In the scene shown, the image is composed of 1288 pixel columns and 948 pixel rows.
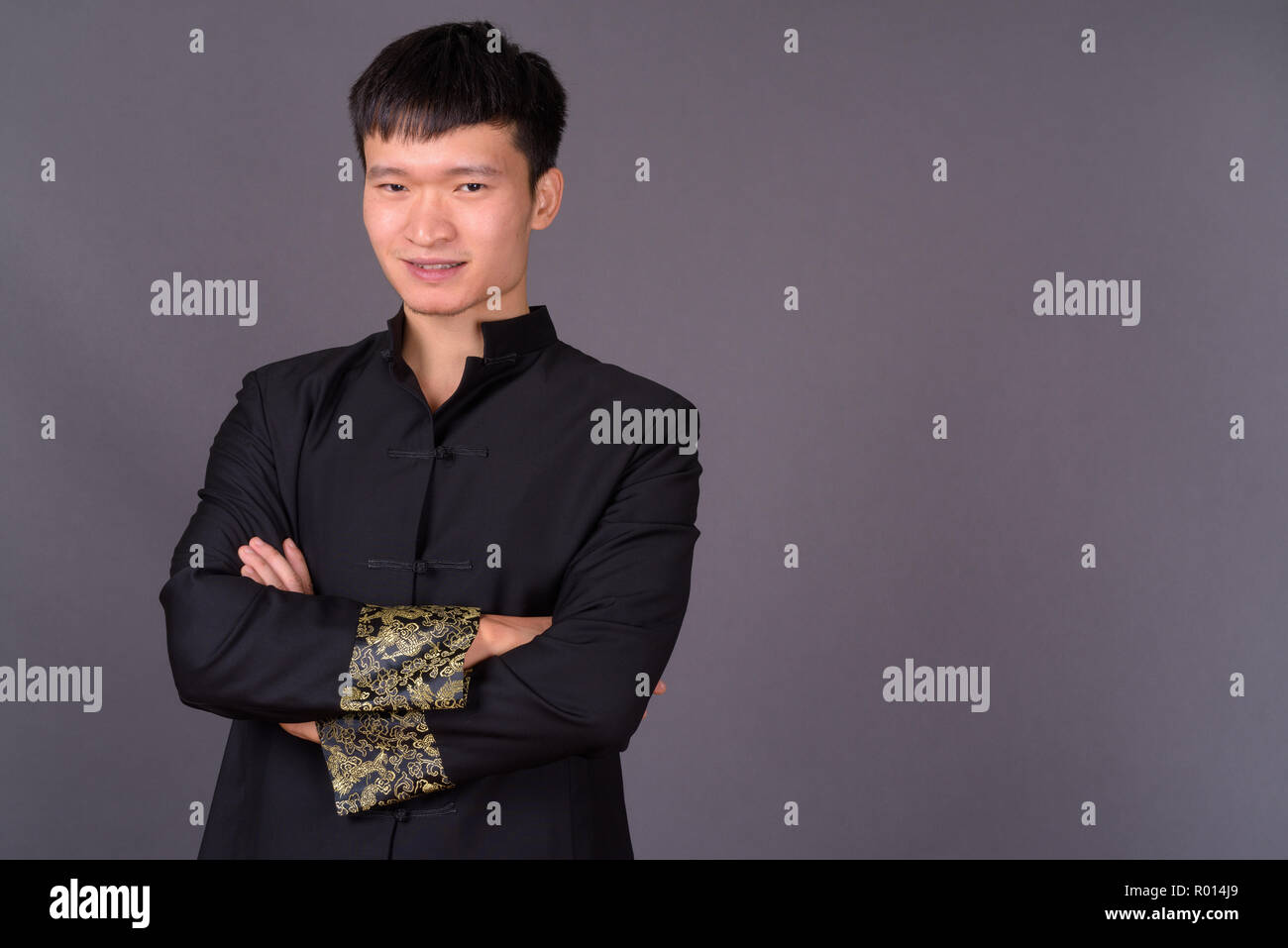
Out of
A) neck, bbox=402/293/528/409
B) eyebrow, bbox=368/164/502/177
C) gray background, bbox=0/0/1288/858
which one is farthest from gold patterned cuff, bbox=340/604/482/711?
gray background, bbox=0/0/1288/858

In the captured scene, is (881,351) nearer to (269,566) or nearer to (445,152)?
(445,152)

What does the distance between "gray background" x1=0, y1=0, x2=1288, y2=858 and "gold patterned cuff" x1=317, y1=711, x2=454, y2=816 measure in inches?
75.3

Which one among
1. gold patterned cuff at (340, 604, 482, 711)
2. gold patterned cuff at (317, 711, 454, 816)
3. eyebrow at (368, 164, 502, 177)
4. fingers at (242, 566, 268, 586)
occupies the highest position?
eyebrow at (368, 164, 502, 177)

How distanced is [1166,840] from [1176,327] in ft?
5.10

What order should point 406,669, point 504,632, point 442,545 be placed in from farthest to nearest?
point 442,545
point 504,632
point 406,669

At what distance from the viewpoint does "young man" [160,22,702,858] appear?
1862mm

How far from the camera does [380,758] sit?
1.86 meters

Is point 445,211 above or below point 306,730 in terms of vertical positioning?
above

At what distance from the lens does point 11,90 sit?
3.53 m

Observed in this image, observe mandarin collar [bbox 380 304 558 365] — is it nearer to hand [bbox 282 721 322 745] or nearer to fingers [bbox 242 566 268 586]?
fingers [bbox 242 566 268 586]

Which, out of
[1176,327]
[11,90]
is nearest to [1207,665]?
[1176,327]

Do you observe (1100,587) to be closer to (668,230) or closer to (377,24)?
(668,230)

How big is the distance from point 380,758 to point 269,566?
370 millimetres

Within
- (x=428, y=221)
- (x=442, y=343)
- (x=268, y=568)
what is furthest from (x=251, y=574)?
(x=428, y=221)
